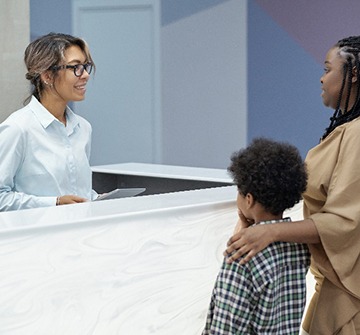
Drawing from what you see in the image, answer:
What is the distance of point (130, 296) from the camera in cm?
193

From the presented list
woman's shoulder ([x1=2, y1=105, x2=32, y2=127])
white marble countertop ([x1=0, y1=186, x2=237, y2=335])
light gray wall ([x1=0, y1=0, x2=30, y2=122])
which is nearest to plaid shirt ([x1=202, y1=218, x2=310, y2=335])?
white marble countertop ([x1=0, y1=186, x2=237, y2=335])

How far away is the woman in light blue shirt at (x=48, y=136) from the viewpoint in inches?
96.9

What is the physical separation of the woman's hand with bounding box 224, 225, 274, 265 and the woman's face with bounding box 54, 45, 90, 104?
110 centimetres

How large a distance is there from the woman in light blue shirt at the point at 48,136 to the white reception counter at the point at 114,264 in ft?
1.69

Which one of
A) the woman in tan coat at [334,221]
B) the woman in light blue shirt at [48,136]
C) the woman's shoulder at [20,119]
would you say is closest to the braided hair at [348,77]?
the woman in tan coat at [334,221]

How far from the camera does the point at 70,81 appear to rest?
2.63 meters

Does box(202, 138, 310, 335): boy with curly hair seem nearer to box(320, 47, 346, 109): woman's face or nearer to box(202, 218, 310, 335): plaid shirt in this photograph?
box(202, 218, 310, 335): plaid shirt

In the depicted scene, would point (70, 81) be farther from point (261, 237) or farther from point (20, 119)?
point (261, 237)

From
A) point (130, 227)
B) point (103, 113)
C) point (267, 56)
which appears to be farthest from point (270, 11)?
point (130, 227)

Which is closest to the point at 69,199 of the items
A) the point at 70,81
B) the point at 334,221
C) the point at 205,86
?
the point at 70,81

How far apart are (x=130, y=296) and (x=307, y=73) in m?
4.31

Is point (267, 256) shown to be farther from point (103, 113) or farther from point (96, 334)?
point (103, 113)

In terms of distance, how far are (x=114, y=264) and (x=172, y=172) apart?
186 cm

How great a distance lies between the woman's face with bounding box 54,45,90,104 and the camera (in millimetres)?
2633
